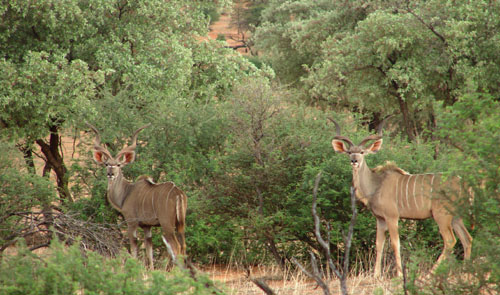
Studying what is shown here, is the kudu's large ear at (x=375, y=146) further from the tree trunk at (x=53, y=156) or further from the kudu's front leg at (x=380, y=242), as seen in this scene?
the tree trunk at (x=53, y=156)

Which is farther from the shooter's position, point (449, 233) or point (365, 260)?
point (365, 260)

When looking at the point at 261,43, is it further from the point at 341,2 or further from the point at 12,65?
the point at 12,65

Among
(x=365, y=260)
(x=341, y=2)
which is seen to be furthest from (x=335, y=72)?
(x=365, y=260)

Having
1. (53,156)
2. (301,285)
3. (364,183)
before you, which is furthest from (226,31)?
(301,285)

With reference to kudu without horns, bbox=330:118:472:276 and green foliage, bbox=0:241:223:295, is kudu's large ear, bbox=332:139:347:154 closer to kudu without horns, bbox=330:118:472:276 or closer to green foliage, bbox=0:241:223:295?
kudu without horns, bbox=330:118:472:276

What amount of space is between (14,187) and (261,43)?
595 inches

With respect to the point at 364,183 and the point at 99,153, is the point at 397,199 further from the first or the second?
the point at 99,153

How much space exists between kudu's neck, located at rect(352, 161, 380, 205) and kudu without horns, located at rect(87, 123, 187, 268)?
1851 millimetres

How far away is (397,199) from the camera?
6.92m

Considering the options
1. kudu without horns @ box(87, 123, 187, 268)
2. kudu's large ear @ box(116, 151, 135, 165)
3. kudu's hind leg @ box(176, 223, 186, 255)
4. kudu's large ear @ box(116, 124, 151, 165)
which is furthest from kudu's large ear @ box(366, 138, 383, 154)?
kudu's large ear @ box(116, 151, 135, 165)

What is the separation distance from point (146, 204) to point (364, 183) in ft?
8.04

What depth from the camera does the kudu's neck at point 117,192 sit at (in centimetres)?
809

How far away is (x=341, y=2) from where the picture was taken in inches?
770

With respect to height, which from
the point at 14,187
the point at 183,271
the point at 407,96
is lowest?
the point at 407,96
